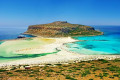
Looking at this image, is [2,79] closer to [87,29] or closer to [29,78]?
[29,78]

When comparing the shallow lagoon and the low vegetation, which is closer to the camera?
the low vegetation

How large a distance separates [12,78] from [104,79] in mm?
13202

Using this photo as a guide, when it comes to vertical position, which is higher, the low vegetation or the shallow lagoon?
the shallow lagoon

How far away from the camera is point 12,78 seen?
17609 mm

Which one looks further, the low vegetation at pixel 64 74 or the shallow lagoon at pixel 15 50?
the shallow lagoon at pixel 15 50

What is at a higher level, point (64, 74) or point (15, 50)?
point (15, 50)

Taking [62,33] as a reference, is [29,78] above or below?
below

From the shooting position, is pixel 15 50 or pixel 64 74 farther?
pixel 15 50

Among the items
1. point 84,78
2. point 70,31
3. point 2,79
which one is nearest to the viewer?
point 2,79

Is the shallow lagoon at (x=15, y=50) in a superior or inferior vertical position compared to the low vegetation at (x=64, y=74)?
superior

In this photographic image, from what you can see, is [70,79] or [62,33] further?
[62,33]

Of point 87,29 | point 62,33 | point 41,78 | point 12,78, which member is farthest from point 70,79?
point 87,29

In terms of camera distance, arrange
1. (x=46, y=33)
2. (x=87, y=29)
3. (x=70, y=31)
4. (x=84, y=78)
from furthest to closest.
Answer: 1. (x=87, y=29)
2. (x=70, y=31)
3. (x=46, y=33)
4. (x=84, y=78)

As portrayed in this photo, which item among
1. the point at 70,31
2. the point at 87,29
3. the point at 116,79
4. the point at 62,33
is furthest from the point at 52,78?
the point at 87,29
